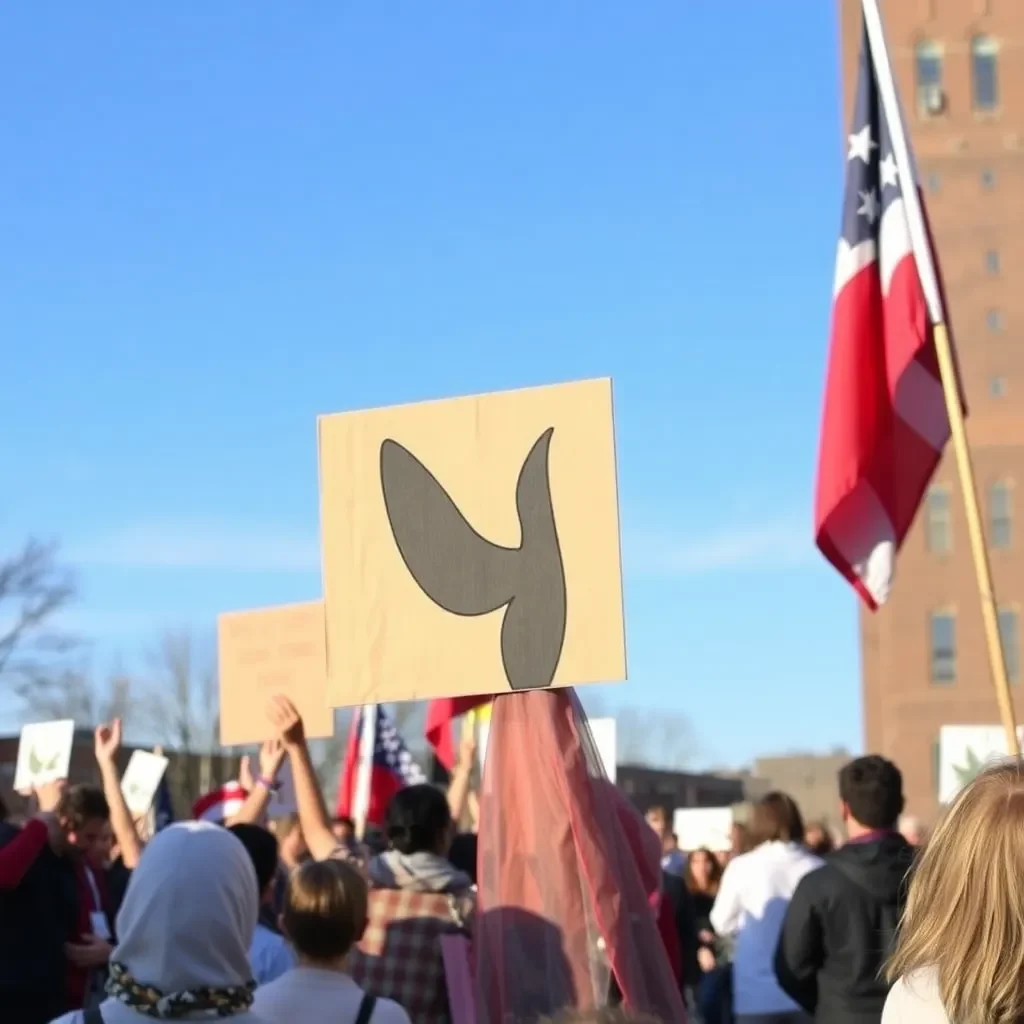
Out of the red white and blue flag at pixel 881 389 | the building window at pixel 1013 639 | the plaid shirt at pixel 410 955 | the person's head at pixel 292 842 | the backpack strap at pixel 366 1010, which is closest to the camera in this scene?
the backpack strap at pixel 366 1010

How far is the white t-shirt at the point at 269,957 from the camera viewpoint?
20.1 feet

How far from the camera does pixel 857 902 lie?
6.26 m

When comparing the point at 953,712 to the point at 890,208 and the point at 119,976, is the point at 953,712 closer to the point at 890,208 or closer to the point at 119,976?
the point at 890,208

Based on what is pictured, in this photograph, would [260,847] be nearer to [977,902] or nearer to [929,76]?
[977,902]

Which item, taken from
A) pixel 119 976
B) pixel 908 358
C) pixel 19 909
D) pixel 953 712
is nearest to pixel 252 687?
pixel 19 909

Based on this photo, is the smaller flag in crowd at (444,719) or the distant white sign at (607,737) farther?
the distant white sign at (607,737)

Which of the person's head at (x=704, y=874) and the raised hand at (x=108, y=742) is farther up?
the raised hand at (x=108, y=742)

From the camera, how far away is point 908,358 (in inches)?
297

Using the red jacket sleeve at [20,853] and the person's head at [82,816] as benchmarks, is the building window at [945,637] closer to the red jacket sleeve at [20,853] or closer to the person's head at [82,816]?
the person's head at [82,816]

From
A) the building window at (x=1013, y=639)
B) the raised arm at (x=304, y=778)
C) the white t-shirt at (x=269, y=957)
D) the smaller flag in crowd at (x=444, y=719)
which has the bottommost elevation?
the white t-shirt at (x=269, y=957)

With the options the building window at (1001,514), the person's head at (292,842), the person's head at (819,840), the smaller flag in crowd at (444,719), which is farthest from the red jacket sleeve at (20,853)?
the building window at (1001,514)

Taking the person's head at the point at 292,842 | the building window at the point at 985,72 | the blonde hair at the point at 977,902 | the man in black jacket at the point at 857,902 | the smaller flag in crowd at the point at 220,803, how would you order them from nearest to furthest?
the blonde hair at the point at 977,902
the man in black jacket at the point at 857,902
the person's head at the point at 292,842
the smaller flag in crowd at the point at 220,803
the building window at the point at 985,72

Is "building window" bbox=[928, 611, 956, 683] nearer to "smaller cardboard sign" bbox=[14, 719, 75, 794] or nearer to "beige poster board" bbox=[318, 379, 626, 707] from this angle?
"smaller cardboard sign" bbox=[14, 719, 75, 794]

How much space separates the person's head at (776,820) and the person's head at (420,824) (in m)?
3.39
